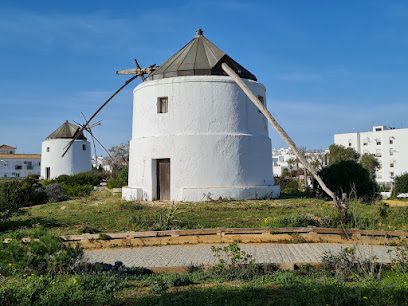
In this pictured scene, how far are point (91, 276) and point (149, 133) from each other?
12217mm

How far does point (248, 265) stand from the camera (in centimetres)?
657

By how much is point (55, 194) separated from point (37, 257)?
51.3 feet

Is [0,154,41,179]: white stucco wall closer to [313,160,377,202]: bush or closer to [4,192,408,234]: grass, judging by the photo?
[4,192,408,234]: grass

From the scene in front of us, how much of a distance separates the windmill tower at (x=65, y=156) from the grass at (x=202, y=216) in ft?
76.4

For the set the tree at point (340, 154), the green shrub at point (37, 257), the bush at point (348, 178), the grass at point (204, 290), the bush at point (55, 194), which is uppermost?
the tree at point (340, 154)

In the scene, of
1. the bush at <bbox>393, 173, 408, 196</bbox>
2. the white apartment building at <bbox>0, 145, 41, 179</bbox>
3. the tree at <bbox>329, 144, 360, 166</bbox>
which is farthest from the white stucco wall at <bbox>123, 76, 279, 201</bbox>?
the white apartment building at <bbox>0, 145, 41, 179</bbox>

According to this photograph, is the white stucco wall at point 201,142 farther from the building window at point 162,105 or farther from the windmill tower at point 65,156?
the windmill tower at point 65,156

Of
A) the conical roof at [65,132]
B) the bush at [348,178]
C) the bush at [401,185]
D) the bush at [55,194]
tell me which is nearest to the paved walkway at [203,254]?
the bush at [348,178]

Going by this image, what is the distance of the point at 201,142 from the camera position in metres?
16.8

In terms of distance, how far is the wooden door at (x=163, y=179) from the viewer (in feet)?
56.8

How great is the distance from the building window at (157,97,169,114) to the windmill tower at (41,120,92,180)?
2443cm

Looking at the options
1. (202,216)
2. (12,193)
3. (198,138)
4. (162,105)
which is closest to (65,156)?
(12,193)

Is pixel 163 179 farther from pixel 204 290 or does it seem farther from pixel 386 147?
pixel 386 147

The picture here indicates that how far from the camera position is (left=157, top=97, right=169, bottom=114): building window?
17.6 m
